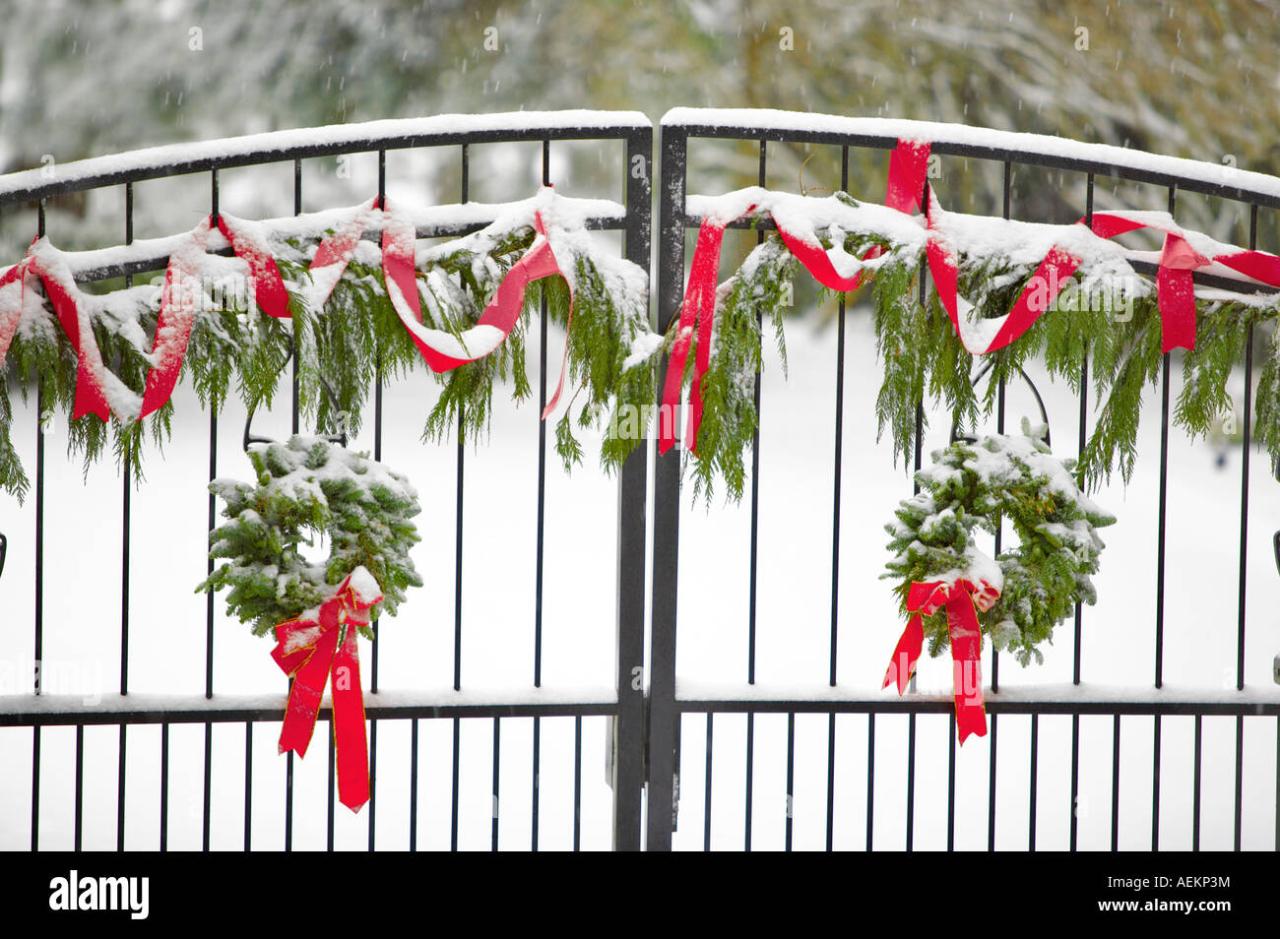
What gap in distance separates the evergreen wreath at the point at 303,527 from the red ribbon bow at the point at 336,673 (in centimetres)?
5

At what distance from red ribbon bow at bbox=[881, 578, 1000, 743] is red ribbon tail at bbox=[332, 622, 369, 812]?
1.14 metres

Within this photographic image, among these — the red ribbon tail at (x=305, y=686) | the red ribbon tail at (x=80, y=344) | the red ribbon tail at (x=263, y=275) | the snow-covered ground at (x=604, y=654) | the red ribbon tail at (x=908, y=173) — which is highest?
the red ribbon tail at (x=908, y=173)

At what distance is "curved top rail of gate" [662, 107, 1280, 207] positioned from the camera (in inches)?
99.0

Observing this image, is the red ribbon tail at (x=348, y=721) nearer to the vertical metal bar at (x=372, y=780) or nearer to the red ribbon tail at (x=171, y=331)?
the vertical metal bar at (x=372, y=780)

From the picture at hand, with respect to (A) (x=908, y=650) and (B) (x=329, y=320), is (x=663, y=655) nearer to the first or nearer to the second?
(A) (x=908, y=650)

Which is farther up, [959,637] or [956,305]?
[956,305]

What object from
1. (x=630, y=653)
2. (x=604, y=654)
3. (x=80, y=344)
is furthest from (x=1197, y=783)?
(x=604, y=654)

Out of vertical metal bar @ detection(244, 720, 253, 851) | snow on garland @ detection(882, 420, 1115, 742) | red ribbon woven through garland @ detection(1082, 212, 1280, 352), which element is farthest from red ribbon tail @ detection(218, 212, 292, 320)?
red ribbon woven through garland @ detection(1082, 212, 1280, 352)

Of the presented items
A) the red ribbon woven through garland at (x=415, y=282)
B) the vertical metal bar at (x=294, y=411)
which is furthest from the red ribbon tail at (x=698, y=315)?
the vertical metal bar at (x=294, y=411)

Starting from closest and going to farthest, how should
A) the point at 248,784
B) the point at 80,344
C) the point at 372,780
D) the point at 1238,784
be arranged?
the point at 80,344 → the point at 372,780 → the point at 248,784 → the point at 1238,784

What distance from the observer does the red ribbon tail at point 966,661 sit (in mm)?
2494

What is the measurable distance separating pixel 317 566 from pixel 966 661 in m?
1.41

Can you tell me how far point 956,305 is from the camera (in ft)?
8.06
